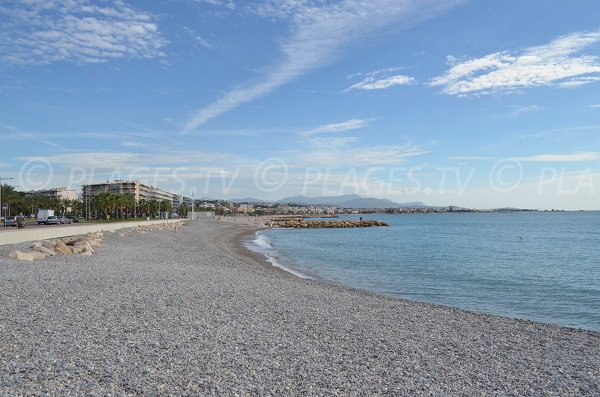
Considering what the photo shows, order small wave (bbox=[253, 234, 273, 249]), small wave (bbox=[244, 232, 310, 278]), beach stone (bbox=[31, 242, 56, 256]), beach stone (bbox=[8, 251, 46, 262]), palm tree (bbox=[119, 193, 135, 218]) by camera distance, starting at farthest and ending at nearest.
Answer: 1. palm tree (bbox=[119, 193, 135, 218])
2. small wave (bbox=[253, 234, 273, 249])
3. small wave (bbox=[244, 232, 310, 278])
4. beach stone (bbox=[31, 242, 56, 256])
5. beach stone (bbox=[8, 251, 46, 262])

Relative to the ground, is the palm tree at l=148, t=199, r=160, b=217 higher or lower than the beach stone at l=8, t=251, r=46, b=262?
higher

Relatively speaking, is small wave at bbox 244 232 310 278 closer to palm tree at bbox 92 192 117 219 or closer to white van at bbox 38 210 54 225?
white van at bbox 38 210 54 225

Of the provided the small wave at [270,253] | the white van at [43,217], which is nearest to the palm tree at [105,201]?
the white van at [43,217]

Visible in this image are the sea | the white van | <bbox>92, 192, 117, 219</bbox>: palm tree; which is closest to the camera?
the sea

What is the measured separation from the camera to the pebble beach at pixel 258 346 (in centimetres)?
627

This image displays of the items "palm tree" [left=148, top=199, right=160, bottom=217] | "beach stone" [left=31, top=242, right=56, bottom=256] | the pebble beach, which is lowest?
the pebble beach

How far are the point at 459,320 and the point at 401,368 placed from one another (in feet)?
17.6

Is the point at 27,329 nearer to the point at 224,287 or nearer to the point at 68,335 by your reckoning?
the point at 68,335

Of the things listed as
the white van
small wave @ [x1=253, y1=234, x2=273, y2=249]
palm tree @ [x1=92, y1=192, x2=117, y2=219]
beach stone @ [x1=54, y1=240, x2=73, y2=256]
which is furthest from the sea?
palm tree @ [x1=92, y1=192, x2=117, y2=219]

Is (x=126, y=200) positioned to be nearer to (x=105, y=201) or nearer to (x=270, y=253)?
(x=105, y=201)

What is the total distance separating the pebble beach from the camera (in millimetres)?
6273

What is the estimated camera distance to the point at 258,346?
26.6ft

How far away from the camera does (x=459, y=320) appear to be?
12.2m

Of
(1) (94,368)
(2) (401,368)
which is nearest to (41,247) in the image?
(1) (94,368)
